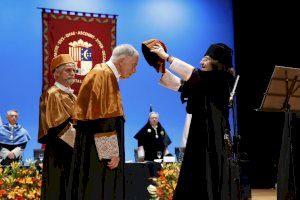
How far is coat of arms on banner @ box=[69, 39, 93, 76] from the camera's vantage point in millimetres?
9672

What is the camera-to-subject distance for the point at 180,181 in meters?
3.69

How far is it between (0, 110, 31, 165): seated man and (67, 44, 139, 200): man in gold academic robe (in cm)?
569

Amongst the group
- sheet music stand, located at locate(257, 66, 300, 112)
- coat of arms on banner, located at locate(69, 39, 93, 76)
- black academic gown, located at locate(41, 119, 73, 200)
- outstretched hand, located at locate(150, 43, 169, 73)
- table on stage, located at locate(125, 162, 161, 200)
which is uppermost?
coat of arms on banner, located at locate(69, 39, 93, 76)

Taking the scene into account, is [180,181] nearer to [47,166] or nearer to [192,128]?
[192,128]

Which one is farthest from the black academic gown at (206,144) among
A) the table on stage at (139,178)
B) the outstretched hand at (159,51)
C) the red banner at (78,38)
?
the red banner at (78,38)

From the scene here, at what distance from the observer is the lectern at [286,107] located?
15.0 feet

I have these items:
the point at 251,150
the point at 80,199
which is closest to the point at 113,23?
the point at 251,150

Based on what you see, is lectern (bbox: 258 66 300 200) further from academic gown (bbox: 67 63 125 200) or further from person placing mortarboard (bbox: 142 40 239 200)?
academic gown (bbox: 67 63 125 200)

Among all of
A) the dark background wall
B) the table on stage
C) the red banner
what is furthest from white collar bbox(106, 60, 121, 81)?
the dark background wall

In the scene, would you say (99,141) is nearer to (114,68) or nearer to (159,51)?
(114,68)

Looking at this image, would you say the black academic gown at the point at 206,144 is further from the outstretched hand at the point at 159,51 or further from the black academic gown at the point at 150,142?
the black academic gown at the point at 150,142

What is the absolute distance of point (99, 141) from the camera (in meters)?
3.39

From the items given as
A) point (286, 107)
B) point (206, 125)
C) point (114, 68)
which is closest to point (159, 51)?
point (114, 68)

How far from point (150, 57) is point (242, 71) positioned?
7.89 metres
